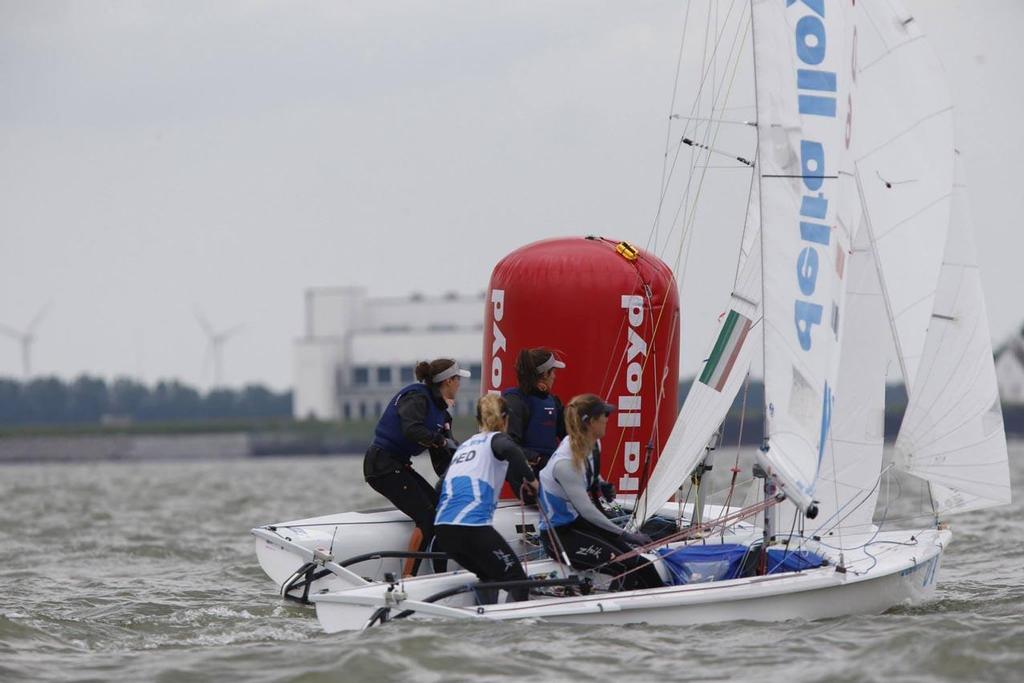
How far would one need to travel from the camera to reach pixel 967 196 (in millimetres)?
10430

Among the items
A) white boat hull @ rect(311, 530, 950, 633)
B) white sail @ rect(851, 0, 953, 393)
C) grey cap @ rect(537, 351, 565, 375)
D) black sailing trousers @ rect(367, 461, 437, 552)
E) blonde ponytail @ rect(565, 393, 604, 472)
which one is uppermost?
white sail @ rect(851, 0, 953, 393)

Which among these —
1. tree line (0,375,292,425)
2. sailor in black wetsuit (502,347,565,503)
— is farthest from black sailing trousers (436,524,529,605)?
tree line (0,375,292,425)

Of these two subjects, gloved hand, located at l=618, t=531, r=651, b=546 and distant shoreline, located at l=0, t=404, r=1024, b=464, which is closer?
gloved hand, located at l=618, t=531, r=651, b=546

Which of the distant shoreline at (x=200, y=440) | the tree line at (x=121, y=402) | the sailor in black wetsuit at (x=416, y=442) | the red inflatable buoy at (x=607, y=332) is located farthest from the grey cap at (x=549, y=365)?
the tree line at (x=121, y=402)

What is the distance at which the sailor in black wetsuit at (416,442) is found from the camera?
9625mm

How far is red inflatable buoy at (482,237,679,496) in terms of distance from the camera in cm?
1084

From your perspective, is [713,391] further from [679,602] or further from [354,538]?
[354,538]

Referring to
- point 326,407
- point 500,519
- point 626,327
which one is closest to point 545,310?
point 626,327

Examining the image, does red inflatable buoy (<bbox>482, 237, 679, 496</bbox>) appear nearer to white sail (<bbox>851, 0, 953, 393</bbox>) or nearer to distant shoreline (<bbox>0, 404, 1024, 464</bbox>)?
white sail (<bbox>851, 0, 953, 393</bbox>)

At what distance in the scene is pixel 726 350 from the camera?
926 centimetres

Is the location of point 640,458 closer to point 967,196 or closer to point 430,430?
point 430,430

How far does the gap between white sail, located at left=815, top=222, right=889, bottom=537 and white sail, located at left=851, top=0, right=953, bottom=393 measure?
0.26 meters

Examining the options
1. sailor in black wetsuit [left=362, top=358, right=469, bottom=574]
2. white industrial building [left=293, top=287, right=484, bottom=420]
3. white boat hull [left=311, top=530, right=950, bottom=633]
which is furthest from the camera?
white industrial building [left=293, top=287, right=484, bottom=420]

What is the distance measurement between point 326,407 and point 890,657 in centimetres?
7941
